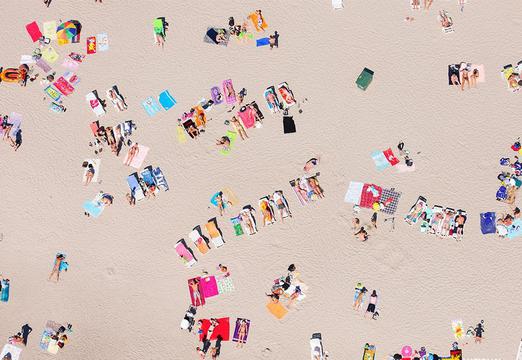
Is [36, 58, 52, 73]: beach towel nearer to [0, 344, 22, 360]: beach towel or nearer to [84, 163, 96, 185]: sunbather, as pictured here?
[84, 163, 96, 185]: sunbather

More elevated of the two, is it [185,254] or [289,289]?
[185,254]

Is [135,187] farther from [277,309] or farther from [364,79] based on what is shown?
[364,79]

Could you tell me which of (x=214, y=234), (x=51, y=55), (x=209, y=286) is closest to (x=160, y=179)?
(x=214, y=234)

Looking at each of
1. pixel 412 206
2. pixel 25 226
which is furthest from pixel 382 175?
pixel 25 226

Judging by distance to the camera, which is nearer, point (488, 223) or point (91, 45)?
point (488, 223)

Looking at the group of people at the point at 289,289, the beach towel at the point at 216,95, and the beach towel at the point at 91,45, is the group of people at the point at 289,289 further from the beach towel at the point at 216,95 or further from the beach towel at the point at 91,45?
the beach towel at the point at 91,45

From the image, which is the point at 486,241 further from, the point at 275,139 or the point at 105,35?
the point at 105,35

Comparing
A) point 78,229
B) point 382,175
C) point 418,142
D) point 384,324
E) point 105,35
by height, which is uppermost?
point 105,35
